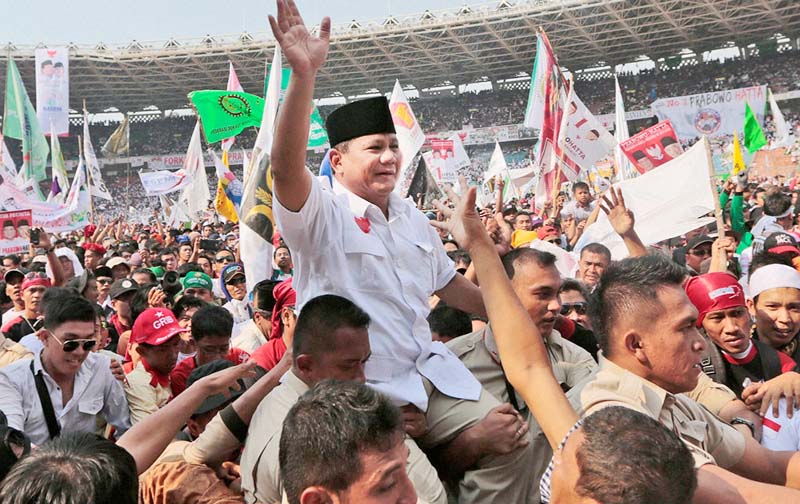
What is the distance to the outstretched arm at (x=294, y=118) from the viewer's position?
231 centimetres

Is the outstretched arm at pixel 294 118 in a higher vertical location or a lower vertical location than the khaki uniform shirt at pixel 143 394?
higher

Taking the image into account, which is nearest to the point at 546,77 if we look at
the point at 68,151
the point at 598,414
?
the point at 598,414

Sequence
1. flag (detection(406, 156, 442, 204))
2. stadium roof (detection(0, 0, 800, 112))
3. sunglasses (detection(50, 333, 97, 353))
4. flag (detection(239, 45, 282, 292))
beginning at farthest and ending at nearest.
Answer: stadium roof (detection(0, 0, 800, 112)) < flag (detection(406, 156, 442, 204)) < flag (detection(239, 45, 282, 292)) < sunglasses (detection(50, 333, 97, 353))

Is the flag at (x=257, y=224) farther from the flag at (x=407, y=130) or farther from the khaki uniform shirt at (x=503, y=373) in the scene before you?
the flag at (x=407, y=130)

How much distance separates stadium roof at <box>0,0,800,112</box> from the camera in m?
33.9

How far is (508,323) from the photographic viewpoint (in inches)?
84.6

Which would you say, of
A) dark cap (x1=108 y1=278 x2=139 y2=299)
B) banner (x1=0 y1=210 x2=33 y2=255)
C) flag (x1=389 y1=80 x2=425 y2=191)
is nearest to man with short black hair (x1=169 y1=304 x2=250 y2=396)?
dark cap (x1=108 y1=278 x2=139 y2=299)

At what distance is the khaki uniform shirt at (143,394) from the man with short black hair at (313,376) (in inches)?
62.7

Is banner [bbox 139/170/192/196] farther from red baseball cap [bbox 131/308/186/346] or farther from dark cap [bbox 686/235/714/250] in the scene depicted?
red baseball cap [bbox 131/308/186/346]

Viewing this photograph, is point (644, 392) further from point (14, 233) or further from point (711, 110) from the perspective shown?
point (711, 110)

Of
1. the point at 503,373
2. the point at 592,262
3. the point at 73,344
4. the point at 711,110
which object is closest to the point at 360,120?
the point at 503,373

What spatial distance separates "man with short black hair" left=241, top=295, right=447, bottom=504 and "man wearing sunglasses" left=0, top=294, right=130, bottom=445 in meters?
1.50

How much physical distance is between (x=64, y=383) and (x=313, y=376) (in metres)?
1.79

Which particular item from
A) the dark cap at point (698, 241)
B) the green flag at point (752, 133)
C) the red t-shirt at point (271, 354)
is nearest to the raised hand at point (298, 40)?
the red t-shirt at point (271, 354)
